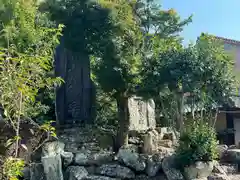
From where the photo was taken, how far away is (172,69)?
6.05m

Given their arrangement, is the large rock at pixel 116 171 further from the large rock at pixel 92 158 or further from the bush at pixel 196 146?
the bush at pixel 196 146

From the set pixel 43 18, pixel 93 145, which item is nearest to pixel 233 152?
pixel 93 145

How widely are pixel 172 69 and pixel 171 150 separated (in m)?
1.78

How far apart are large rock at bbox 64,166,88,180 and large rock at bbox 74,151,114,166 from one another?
6.1 inches

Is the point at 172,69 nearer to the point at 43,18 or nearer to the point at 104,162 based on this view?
the point at 104,162

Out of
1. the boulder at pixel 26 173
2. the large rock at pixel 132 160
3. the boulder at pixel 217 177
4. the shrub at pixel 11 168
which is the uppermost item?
the shrub at pixel 11 168

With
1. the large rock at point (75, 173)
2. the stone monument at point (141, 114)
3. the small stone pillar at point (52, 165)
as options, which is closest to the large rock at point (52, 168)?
the small stone pillar at point (52, 165)

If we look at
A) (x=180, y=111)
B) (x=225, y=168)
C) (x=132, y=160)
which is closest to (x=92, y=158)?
(x=132, y=160)

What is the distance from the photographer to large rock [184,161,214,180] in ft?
18.7

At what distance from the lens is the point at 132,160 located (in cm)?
595

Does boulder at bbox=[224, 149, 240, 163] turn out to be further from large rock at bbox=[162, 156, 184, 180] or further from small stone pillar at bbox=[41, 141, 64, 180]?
small stone pillar at bbox=[41, 141, 64, 180]

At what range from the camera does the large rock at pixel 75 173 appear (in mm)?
5600

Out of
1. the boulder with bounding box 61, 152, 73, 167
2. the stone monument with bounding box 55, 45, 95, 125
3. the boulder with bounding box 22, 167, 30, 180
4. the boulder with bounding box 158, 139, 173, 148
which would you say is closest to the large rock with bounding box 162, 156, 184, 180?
the boulder with bounding box 158, 139, 173, 148

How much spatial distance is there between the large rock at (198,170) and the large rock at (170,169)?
0.14 metres
